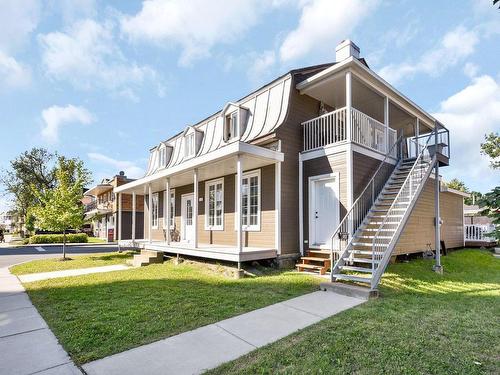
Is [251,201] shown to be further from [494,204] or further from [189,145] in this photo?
[494,204]

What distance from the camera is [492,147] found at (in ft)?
72.8

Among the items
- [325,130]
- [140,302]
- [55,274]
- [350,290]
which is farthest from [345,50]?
[55,274]

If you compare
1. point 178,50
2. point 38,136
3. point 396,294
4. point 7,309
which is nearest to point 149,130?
point 178,50

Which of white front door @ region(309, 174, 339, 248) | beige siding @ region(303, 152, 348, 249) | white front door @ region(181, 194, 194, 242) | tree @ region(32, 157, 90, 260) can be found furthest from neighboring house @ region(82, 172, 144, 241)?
white front door @ region(309, 174, 339, 248)

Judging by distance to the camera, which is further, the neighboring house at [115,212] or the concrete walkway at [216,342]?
the neighboring house at [115,212]

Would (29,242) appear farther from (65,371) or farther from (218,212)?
(65,371)

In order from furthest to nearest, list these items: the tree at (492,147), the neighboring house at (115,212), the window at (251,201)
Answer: the neighboring house at (115,212) → the tree at (492,147) → the window at (251,201)

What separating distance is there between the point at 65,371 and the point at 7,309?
11.5 ft

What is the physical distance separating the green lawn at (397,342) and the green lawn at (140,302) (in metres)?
1.49

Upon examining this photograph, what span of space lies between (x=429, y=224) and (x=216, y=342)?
1155 centimetres

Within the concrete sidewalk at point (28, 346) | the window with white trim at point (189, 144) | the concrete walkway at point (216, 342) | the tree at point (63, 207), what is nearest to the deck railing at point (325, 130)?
the concrete walkway at point (216, 342)

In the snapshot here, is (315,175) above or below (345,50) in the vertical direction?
below

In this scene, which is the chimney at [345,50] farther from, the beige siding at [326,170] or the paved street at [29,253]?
the paved street at [29,253]

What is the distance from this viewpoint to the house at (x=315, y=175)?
827 cm
